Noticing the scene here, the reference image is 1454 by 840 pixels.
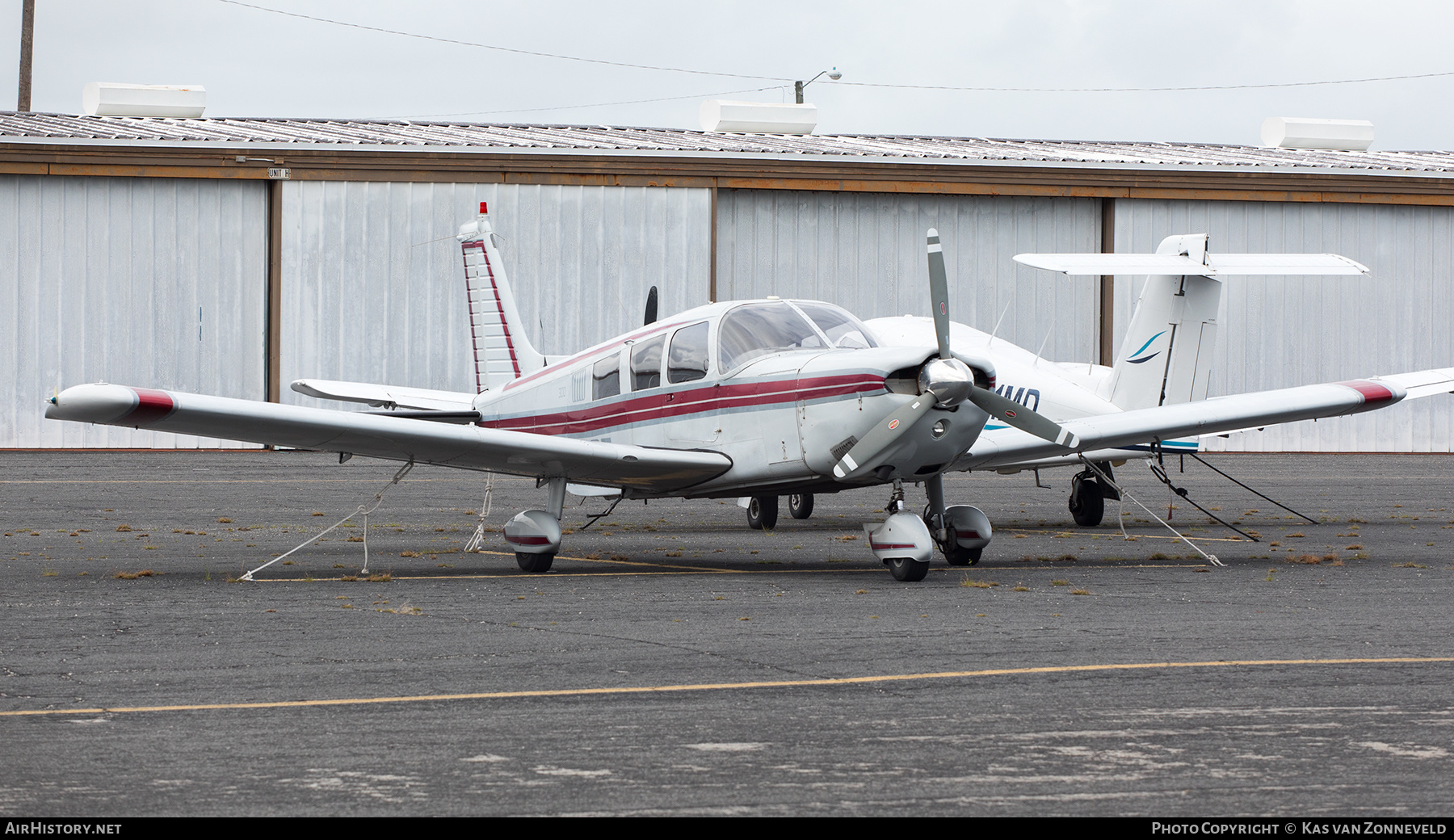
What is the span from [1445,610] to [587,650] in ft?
19.0

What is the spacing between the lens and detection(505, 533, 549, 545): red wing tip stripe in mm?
11969

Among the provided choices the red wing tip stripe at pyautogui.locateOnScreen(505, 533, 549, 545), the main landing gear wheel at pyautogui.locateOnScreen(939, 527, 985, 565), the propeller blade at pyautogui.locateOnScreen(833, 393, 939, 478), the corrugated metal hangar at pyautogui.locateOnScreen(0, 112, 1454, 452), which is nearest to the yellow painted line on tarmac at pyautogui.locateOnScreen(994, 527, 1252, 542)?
the main landing gear wheel at pyautogui.locateOnScreen(939, 527, 985, 565)

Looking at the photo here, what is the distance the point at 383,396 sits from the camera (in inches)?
717

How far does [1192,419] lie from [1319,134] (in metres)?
29.3

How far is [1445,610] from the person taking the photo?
9.62 metres

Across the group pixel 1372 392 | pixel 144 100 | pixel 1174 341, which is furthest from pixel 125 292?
pixel 1372 392

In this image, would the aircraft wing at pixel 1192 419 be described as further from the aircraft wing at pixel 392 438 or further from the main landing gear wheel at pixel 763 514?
the main landing gear wheel at pixel 763 514

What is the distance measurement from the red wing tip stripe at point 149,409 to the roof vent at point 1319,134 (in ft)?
114

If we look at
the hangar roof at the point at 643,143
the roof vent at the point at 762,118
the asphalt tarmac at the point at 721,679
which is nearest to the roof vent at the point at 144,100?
the hangar roof at the point at 643,143

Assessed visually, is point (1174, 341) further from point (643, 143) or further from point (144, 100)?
point (144, 100)

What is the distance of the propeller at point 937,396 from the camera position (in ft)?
35.2

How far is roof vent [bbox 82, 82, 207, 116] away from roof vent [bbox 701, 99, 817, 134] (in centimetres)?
1212

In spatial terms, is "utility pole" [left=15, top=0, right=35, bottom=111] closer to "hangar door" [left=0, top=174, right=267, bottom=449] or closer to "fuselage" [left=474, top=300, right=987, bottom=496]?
"hangar door" [left=0, top=174, right=267, bottom=449]

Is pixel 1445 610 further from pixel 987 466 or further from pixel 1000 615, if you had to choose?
pixel 987 466
